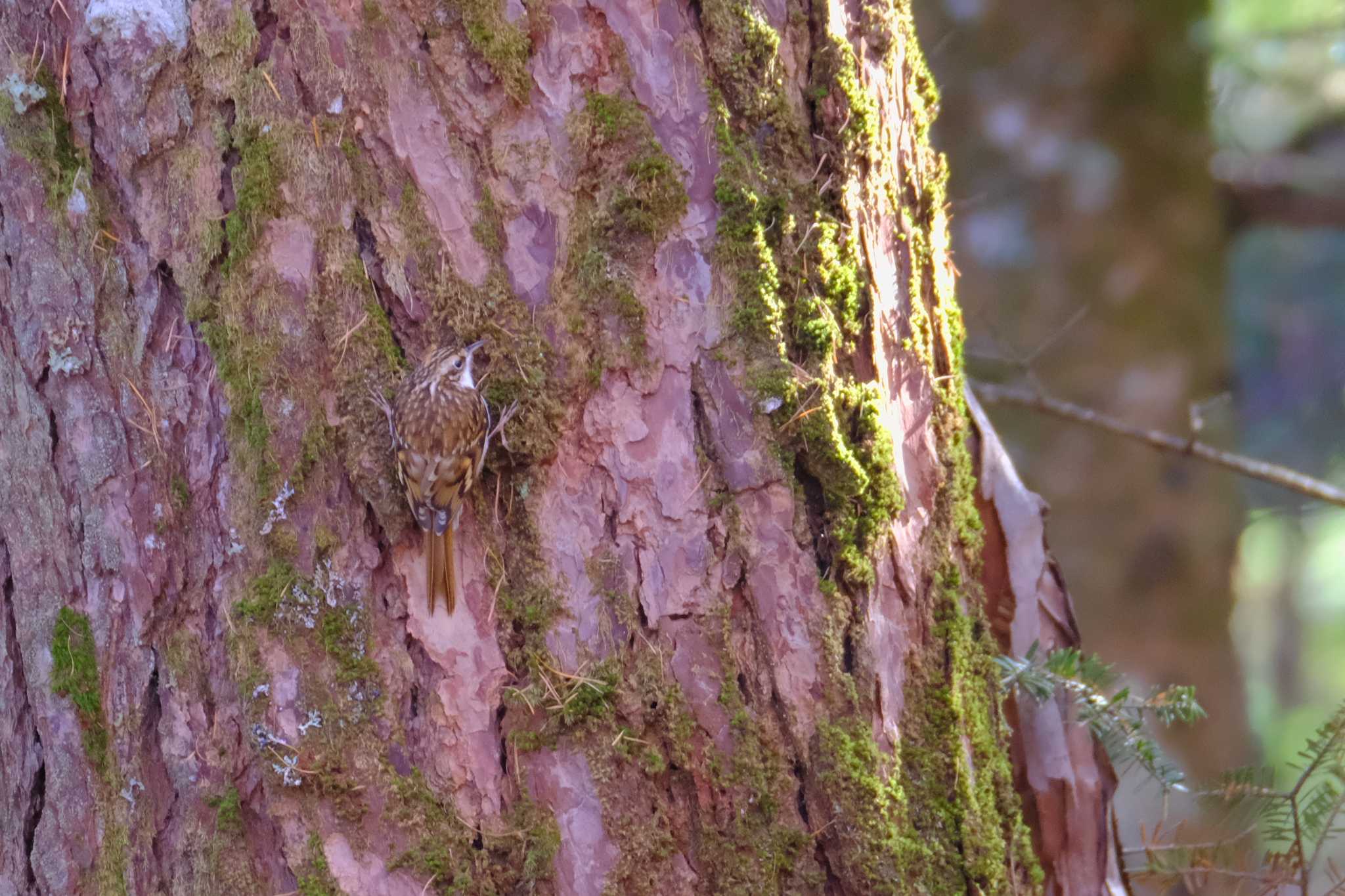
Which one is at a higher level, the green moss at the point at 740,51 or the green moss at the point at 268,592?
the green moss at the point at 740,51

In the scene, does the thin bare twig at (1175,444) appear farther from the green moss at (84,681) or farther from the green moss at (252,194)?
the green moss at (84,681)

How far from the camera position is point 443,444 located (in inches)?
64.2

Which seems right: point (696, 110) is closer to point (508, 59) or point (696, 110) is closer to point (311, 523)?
point (508, 59)

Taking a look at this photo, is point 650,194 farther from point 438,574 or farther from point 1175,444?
point 1175,444

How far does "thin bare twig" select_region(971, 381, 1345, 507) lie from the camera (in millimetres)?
2814

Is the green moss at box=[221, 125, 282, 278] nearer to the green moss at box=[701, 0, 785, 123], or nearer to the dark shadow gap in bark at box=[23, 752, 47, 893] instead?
the green moss at box=[701, 0, 785, 123]

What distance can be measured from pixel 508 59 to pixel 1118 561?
3550mm

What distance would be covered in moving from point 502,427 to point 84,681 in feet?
2.72

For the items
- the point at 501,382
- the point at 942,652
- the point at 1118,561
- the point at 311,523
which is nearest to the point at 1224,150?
the point at 1118,561

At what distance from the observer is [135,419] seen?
174 centimetres

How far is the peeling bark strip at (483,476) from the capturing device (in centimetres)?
164

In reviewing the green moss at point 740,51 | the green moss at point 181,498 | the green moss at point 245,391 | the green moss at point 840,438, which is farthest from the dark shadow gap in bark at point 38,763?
the green moss at point 740,51

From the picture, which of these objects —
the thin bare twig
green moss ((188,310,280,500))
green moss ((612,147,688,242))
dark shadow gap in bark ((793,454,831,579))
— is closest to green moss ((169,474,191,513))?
green moss ((188,310,280,500))

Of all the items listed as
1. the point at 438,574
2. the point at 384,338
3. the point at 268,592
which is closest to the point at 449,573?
the point at 438,574
